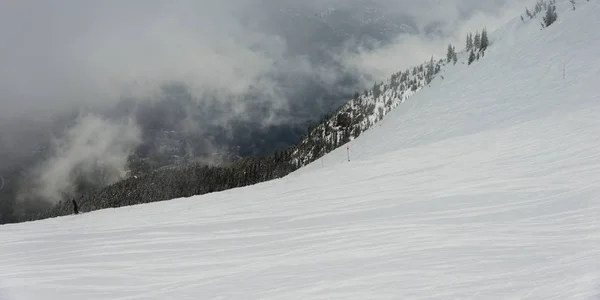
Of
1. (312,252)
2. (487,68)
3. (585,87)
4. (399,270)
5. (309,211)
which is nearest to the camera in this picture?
(399,270)

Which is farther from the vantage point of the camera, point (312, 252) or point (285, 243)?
point (285, 243)

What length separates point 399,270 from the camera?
5.05 meters

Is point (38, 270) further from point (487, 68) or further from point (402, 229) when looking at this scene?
point (487, 68)

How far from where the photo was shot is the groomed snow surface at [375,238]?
4652 mm

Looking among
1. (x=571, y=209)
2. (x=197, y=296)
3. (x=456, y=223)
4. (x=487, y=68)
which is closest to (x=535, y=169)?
(x=571, y=209)

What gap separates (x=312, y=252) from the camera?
6.46 meters

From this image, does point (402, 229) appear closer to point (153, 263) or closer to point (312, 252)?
point (312, 252)

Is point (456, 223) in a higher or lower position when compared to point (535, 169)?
lower

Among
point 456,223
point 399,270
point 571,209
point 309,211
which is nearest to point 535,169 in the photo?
point 571,209

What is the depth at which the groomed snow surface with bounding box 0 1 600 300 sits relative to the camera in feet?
15.3

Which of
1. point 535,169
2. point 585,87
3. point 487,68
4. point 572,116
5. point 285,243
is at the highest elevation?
point 487,68

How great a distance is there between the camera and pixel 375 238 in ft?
22.0

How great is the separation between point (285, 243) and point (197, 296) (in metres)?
2.41

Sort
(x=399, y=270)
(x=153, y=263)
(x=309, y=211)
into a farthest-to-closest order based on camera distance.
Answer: (x=309, y=211), (x=153, y=263), (x=399, y=270)
